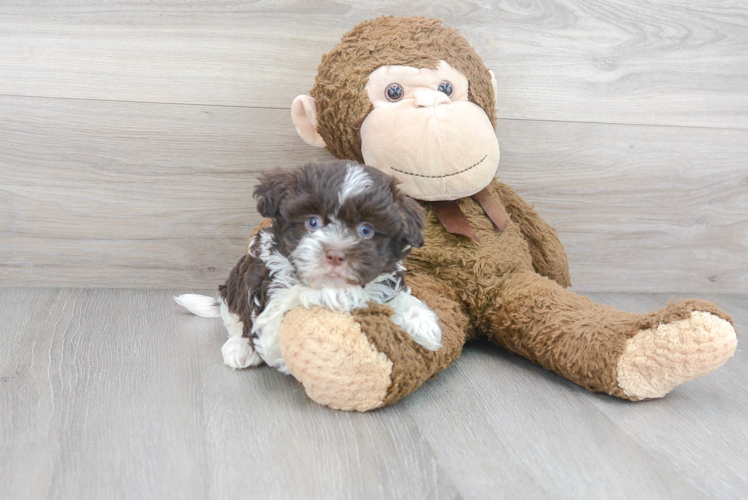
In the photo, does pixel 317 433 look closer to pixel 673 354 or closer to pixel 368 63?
pixel 673 354

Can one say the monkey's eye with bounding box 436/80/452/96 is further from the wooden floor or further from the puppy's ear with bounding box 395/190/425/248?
the wooden floor

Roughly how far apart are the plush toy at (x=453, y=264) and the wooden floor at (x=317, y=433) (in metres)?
0.07

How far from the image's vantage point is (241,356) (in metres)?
1.26

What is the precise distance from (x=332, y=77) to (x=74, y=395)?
0.85 meters

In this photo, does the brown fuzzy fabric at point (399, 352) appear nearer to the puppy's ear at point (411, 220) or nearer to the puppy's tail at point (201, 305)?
the puppy's ear at point (411, 220)

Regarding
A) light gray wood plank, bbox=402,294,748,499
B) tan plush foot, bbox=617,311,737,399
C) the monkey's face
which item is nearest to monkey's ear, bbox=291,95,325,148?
the monkey's face

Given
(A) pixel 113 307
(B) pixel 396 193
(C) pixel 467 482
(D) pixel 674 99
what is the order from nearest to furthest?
(C) pixel 467 482, (B) pixel 396 193, (A) pixel 113 307, (D) pixel 674 99

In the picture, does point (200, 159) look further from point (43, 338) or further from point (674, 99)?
point (674, 99)

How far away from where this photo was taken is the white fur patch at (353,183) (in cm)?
101

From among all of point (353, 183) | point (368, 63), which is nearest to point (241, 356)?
point (353, 183)

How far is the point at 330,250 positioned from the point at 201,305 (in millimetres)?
683

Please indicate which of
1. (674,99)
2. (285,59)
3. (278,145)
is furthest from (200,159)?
(674,99)

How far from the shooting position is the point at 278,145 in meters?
1.72

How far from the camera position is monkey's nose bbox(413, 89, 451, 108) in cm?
135
